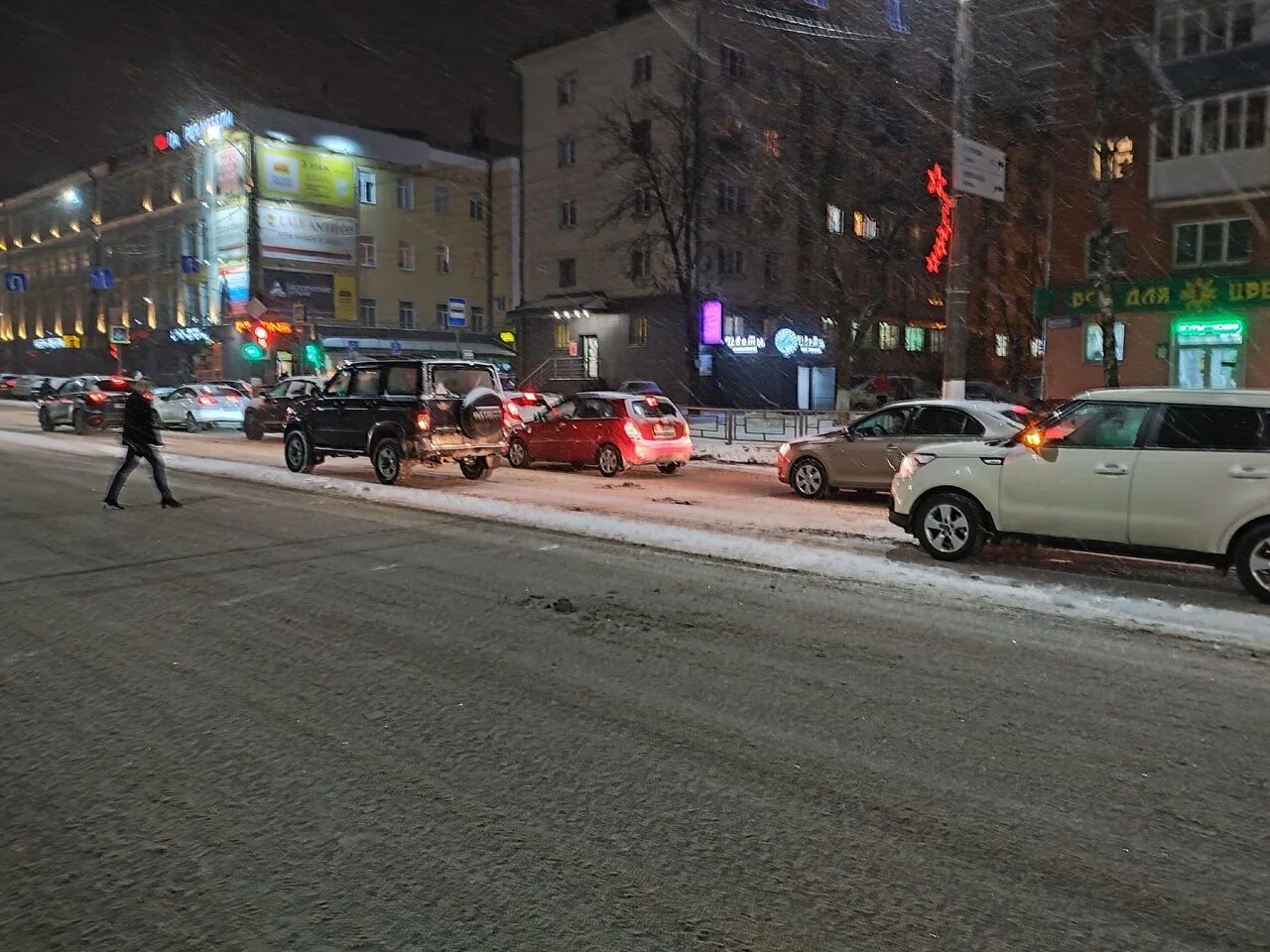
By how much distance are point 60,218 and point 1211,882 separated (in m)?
86.0

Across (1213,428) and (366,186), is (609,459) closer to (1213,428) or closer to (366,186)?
(1213,428)

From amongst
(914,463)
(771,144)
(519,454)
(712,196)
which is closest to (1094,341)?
(771,144)

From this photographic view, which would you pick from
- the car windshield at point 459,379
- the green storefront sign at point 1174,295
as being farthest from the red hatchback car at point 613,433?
the green storefront sign at point 1174,295

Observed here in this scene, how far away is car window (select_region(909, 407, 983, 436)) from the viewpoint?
42.2ft

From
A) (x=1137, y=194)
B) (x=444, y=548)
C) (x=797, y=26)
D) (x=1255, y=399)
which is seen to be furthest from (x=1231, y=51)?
(x=444, y=548)

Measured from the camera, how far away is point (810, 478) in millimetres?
14680

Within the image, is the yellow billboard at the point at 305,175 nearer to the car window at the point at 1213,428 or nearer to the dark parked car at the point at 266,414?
the dark parked car at the point at 266,414

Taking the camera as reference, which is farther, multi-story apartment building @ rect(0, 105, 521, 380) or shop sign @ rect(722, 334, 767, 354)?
multi-story apartment building @ rect(0, 105, 521, 380)

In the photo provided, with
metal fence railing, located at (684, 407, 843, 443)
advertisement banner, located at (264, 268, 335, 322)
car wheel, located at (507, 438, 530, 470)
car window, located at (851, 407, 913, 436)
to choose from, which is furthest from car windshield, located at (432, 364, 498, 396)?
advertisement banner, located at (264, 268, 335, 322)

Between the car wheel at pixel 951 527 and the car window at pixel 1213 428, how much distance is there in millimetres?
1717

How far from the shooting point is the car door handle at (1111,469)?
318 inches

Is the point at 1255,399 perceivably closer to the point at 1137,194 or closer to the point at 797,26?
the point at 1137,194

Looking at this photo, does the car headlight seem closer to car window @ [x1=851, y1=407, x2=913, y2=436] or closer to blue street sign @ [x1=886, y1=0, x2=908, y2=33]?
car window @ [x1=851, y1=407, x2=913, y2=436]

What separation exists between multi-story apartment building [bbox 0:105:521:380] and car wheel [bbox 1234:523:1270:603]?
39779mm
